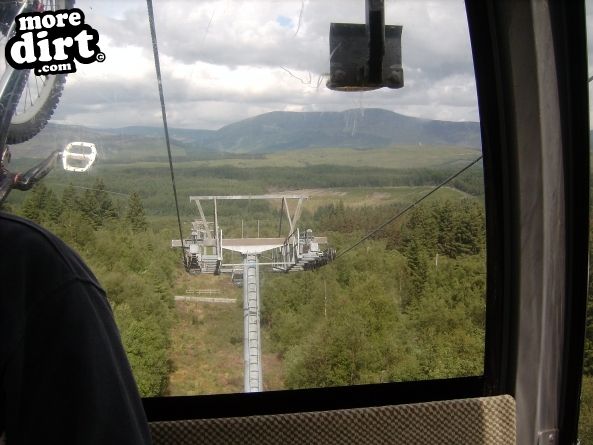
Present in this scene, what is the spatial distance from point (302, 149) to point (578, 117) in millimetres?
879

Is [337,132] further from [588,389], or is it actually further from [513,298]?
[588,389]

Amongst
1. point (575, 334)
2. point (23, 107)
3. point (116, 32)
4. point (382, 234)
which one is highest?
point (116, 32)

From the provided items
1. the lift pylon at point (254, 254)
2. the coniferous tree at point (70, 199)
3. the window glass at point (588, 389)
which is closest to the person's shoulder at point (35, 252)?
the coniferous tree at point (70, 199)

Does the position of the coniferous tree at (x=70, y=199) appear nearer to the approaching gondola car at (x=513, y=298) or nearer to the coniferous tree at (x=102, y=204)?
the coniferous tree at (x=102, y=204)

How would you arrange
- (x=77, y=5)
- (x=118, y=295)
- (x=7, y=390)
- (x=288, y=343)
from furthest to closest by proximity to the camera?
(x=288, y=343)
(x=118, y=295)
(x=77, y=5)
(x=7, y=390)

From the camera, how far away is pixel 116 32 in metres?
1.71

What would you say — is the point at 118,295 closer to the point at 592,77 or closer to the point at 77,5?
the point at 77,5

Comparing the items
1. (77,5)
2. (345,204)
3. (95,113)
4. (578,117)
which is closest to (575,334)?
(578,117)

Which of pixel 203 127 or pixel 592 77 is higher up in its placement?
pixel 592 77

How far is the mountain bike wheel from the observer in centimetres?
173

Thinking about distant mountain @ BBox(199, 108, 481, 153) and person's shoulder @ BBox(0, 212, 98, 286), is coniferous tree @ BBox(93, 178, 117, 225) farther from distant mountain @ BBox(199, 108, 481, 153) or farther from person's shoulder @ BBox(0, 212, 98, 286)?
person's shoulder @ BBox(0, 212, 98, 286)

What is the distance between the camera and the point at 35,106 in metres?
1.75

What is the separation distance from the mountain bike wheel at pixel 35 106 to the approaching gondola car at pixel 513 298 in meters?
0.94

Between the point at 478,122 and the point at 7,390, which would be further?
the point at 478,122
